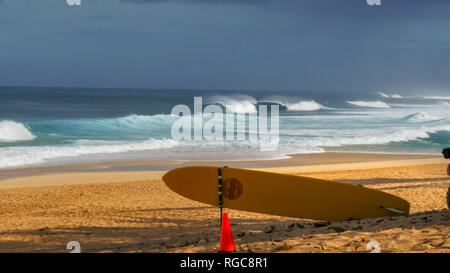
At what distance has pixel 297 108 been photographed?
60.6m

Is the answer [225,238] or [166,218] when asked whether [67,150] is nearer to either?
[166,218]

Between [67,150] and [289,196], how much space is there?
13449mm

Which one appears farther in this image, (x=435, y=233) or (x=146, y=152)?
(x=146, y=152)

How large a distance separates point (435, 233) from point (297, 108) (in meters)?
55.8

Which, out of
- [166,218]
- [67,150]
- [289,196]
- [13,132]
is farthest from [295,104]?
[289,196]

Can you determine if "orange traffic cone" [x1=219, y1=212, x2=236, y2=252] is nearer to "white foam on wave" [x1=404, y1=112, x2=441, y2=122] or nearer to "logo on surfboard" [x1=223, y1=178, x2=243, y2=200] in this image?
"logo on surfboard" [x1=223, y1=178, x2=243, y2=200]

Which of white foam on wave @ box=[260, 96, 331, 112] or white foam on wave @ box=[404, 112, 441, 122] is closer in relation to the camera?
white foam on wave @ box=[404, 112, 441, 122]

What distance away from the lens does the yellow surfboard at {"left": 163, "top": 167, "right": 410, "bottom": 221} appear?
7156 millimetres

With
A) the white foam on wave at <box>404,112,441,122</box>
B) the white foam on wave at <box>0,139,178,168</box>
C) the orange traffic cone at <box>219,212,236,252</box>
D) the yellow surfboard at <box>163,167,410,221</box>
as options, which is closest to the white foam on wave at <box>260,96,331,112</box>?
the white foam on wave at <box>404,112,441,122</box>

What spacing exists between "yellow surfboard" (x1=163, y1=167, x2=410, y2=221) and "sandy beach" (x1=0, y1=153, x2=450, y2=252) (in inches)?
11.0

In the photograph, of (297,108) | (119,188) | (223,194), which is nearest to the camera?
(223,194)
